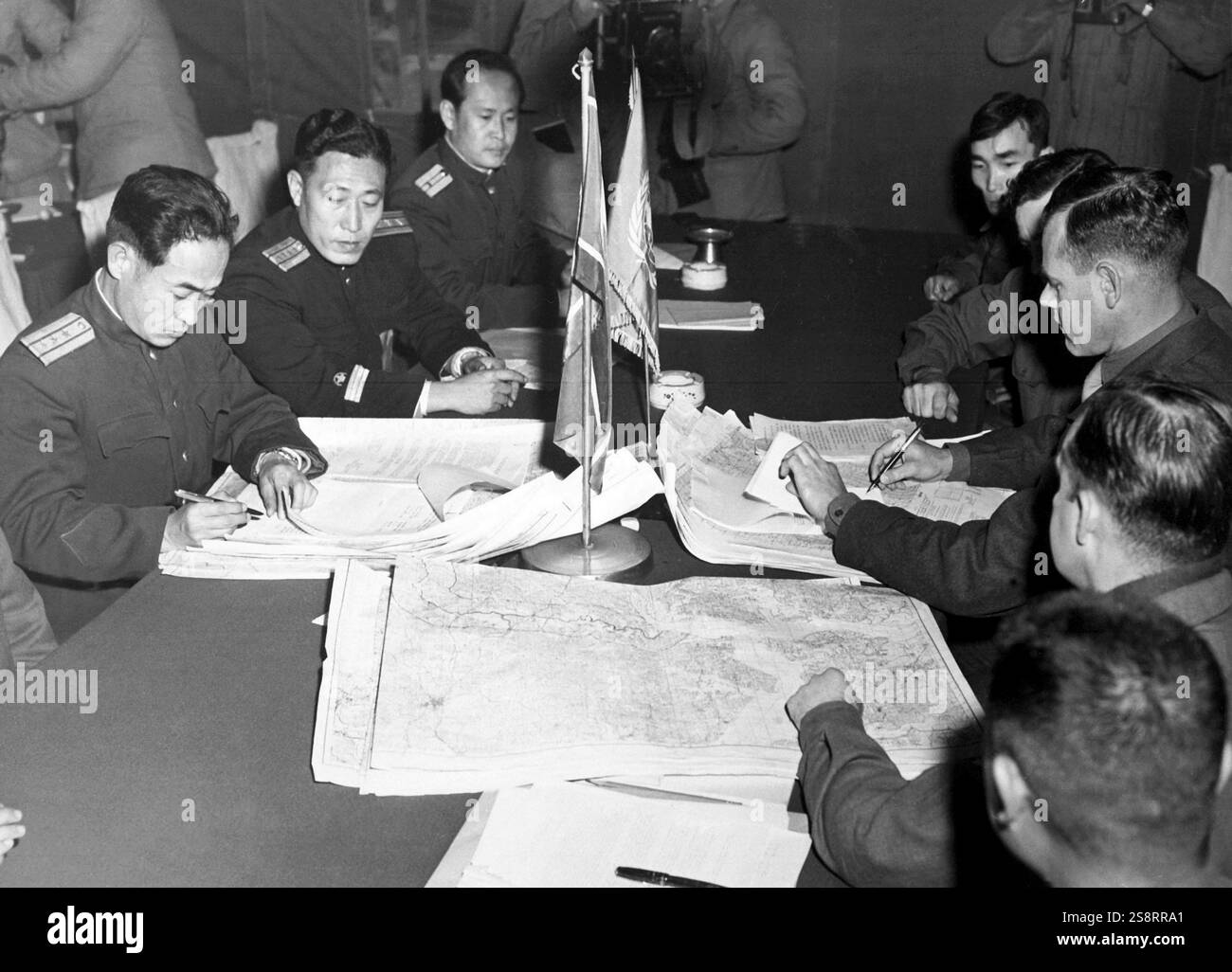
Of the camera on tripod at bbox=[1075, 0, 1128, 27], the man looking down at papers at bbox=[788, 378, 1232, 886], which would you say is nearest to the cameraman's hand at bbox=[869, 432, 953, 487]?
the man looking down at papers at bbox=[788, 378, 1232, 886]

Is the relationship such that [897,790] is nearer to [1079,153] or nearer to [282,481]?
[282,481]

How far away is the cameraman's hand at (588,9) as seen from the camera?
402cm

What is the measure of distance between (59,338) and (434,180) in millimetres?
1322

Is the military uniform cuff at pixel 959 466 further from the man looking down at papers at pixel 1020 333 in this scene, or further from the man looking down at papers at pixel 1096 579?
the man looking down at papers at pixel 1096 579

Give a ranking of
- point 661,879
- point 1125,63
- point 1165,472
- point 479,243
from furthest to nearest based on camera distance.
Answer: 1. point 1125,63
2. point 479,243
3. point 1165,472
4. point 661,879

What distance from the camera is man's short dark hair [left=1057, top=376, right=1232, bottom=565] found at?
1.02 meters

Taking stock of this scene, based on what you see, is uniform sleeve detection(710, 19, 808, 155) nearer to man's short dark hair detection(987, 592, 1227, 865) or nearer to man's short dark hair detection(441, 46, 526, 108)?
man's short dark hair detection(441, 46, 526, 108)

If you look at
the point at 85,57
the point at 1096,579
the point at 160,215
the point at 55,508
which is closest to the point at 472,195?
the point at 85,57

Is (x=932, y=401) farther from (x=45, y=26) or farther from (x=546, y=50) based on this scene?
(x=546, y=50)

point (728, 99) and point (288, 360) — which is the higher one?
point (728, 99)

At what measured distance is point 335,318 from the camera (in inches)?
91.4
